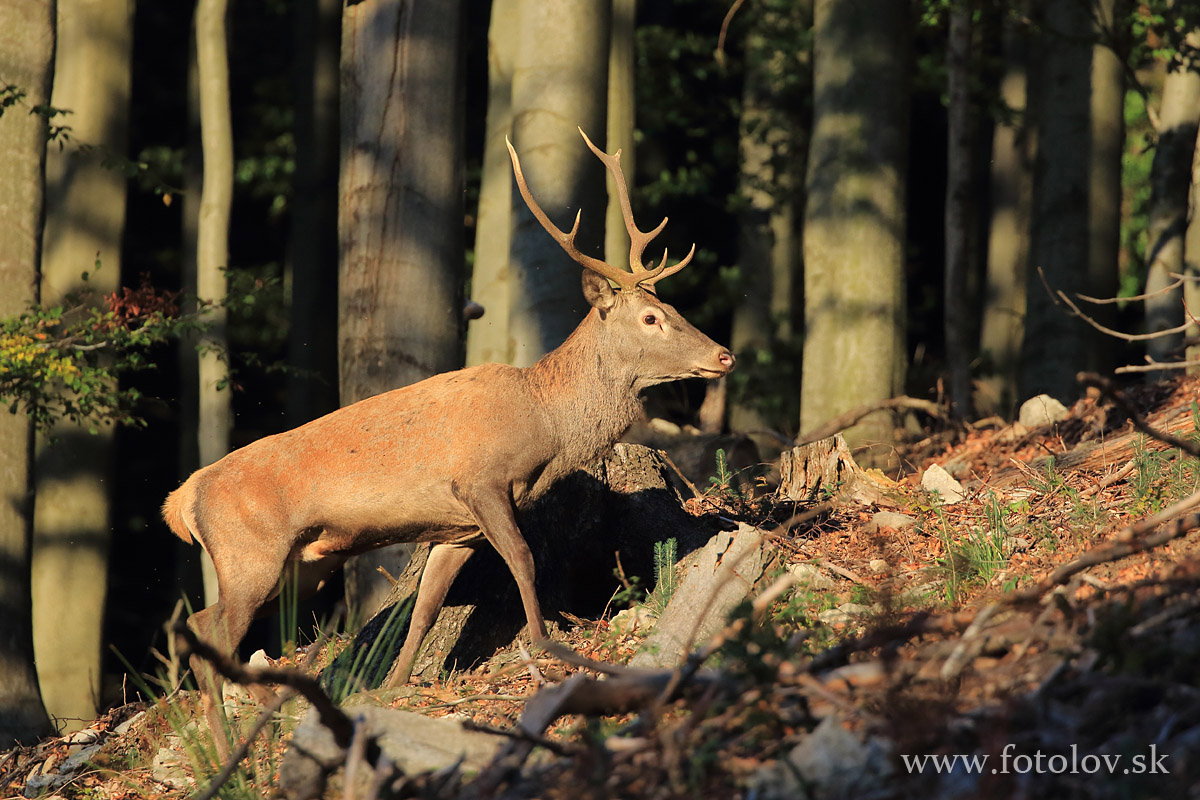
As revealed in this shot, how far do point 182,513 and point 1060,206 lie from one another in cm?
1068

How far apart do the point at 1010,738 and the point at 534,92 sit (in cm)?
712

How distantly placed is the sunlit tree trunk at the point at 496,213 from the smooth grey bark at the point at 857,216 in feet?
9.99

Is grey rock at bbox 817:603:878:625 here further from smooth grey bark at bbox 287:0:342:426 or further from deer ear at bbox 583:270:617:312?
smooth grey bark at bbox 287:0:342:426

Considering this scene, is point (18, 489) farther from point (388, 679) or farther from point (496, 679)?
point (496, 679)

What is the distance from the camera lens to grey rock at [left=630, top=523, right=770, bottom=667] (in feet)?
16.4

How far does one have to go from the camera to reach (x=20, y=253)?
8664 millimetres

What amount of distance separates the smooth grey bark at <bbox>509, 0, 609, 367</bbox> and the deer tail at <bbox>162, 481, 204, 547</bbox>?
3.10 meters

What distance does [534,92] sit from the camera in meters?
9.20

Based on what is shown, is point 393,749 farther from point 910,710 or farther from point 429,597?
point 429,597

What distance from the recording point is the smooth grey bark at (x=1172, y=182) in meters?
11.6

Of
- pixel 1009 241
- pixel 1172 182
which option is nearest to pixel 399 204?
pixel 1172 182

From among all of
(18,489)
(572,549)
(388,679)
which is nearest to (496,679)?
(388,679)

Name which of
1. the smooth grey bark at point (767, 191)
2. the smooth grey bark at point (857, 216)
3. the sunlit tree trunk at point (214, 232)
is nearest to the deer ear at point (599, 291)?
the smooth grey bark at point (857, 216)

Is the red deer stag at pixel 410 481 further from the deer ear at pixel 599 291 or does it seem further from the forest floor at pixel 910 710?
the forest floor at pixel 910 710
